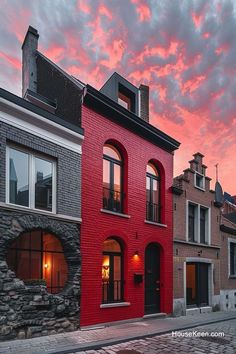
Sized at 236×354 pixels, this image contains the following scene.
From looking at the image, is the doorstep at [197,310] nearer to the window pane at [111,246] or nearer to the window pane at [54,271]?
the window pane at [111,246]

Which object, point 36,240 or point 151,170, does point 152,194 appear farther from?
point 36,240

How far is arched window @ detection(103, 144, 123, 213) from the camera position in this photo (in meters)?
13.6

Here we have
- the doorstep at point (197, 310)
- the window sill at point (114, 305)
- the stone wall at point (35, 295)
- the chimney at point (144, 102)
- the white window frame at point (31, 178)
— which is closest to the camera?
the stone wall at point (35, 295)

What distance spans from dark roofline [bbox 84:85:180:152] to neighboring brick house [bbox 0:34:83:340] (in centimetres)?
139

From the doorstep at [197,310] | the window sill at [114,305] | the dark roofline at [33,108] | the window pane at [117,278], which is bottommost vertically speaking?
the doorstep at [197,310]

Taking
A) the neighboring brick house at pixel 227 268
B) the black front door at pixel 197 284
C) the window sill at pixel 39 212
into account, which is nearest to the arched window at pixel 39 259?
the window sill at pixel 39 212

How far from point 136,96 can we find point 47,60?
4308mm

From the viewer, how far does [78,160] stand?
12086 millimetres

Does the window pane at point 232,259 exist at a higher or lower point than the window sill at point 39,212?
lower

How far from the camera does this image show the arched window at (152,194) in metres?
15.6

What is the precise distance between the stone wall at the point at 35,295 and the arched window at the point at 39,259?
9.9 inches

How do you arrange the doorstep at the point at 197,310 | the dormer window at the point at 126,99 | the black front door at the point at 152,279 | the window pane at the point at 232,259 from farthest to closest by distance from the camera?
the window pane at the point at 232,259, the doorstep at the point at 197,310, the dormer window at the point at 126,99, the black front door at the point at 152,279

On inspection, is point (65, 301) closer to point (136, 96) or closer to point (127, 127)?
point (127, 127)

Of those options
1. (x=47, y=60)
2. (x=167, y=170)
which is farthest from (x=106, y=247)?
(x=47, y=60)
